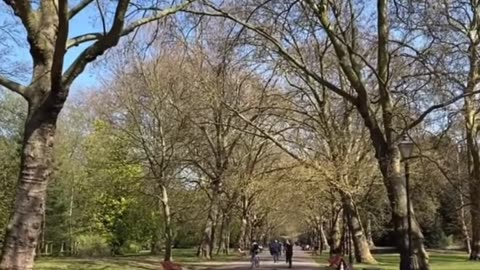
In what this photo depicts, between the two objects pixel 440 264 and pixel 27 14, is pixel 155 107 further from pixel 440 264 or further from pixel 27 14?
pixel 27 14

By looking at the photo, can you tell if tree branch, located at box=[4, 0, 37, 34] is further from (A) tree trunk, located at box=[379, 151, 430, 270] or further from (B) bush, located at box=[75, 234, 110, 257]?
(B) bush, located at box=[75, 234, 110, 257]

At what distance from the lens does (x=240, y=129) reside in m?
34.2

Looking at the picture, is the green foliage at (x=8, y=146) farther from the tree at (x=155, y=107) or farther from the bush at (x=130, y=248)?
the bush at (x=130, y=248)

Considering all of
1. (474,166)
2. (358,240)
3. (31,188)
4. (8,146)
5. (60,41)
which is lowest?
(31,188)

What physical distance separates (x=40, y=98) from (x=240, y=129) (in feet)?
71.5

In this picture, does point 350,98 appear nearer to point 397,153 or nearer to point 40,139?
point 397,153

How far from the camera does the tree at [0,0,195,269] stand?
11.5 meters

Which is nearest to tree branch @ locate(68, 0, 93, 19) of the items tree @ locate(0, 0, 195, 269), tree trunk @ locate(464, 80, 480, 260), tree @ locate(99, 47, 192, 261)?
tree @ locate(0, 0, 195, 269)

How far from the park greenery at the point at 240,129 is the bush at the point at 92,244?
14 centimetres

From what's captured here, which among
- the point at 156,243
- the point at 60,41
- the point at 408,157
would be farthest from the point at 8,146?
the point at 60,41

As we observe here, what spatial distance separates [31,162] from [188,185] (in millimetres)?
40374

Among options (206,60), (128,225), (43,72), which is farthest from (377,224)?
(43,72)

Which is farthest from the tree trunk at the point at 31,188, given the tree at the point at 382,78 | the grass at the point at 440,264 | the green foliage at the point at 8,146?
the green foliage at the point at 8,146

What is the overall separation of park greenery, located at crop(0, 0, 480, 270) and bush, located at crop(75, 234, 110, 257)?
142 mm
